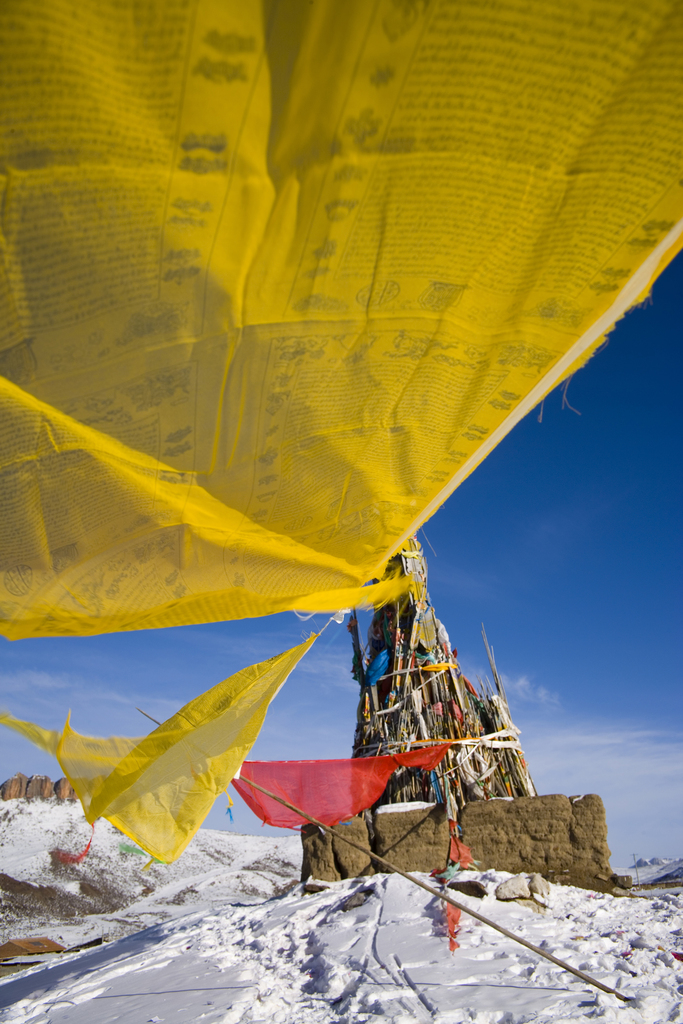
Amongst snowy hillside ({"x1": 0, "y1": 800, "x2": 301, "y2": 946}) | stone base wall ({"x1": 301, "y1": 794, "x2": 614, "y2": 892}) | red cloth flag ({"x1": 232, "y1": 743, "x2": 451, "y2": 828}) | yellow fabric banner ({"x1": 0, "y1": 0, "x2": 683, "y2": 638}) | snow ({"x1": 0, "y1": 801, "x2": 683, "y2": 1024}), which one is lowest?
snowy hillside ({"x1": 0, "y1": 800, "x2": 301, "y2": 946})

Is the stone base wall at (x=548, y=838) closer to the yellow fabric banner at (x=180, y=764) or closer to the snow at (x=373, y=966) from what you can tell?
the snow at (x=373, y=966)

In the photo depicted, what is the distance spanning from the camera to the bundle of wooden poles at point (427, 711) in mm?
6645

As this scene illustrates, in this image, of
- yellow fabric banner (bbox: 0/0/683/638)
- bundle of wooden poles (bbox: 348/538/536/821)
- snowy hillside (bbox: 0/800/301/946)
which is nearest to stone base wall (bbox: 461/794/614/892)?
bundle of wooden poles (bbox: 348/538/536/821)

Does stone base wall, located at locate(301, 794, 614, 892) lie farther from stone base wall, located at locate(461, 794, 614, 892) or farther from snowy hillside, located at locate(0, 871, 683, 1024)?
snowy hillside, located at locate(0, 871, 683, 1024)

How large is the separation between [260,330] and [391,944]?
4.83 metres

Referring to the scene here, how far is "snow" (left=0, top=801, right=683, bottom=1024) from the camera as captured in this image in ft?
10.2

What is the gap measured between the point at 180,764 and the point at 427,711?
15.7 feet

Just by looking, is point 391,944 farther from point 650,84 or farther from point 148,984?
point 650,84

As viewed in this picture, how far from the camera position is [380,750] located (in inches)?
276

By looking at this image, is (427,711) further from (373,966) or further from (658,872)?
(658,872)

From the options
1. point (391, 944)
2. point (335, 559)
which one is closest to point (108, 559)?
point (335, 559)

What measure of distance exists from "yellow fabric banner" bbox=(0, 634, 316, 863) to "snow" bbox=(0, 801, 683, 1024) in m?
1.51

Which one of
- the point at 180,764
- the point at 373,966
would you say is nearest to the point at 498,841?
the point at 373,966

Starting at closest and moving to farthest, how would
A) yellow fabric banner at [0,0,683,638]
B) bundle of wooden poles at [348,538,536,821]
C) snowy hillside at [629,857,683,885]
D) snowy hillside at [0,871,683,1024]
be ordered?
yellow fabric banner at [0,0,683,638] → snowy hillside at [0,871,683,1024] → bundle of wooden poles at [348,538,536,821] → snowy hillside at [629,857,683,885]
